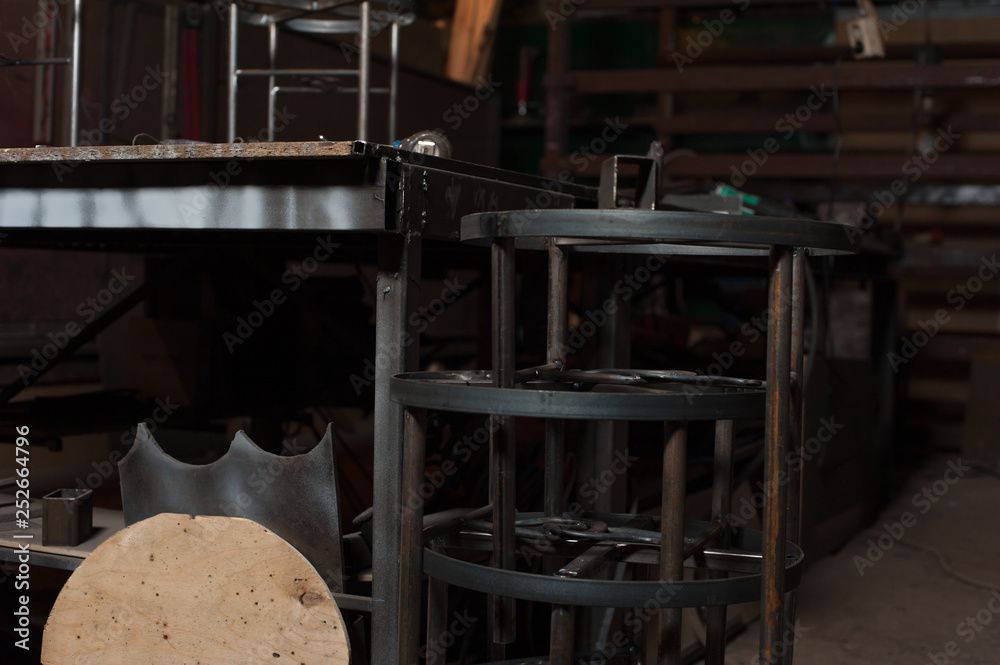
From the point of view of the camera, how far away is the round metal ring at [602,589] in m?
1.40

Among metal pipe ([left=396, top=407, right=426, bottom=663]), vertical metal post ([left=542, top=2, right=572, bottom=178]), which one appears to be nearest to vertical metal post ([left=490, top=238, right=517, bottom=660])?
metal pipe ([left=396, top=407, right=426, bottom=663])

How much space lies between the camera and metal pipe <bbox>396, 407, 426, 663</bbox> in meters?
1.55

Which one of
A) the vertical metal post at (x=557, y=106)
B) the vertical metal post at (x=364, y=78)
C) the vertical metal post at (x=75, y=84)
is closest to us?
the vertical metal post at (x=75, y=84)

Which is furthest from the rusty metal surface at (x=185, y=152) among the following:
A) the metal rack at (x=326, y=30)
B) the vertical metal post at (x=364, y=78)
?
the vertical metal post at (x=364, y=78)

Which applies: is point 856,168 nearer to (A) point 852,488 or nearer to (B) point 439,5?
(A) point 852,488

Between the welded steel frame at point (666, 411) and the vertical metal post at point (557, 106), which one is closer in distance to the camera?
the welded steel frame at point (666, 411)

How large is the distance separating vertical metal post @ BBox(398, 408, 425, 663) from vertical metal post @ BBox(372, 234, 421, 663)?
205mm

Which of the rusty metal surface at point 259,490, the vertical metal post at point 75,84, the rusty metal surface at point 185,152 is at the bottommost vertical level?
the rusty metal surface at point 259,490

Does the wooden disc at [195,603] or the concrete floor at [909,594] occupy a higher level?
the wooden disc at [195,603]

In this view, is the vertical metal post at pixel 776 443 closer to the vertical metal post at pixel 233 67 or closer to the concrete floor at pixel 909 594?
the concrete floor at pixel 909 594

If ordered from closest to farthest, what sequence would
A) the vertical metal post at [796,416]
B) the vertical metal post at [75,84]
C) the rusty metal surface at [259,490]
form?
the vertical metal post at [796,416] → the rusty metal surface at [259,490] → the vertical metal post at [75,84]

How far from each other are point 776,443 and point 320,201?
88 centimetres

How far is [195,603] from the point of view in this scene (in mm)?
1825

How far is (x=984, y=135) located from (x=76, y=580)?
22.8 feet
